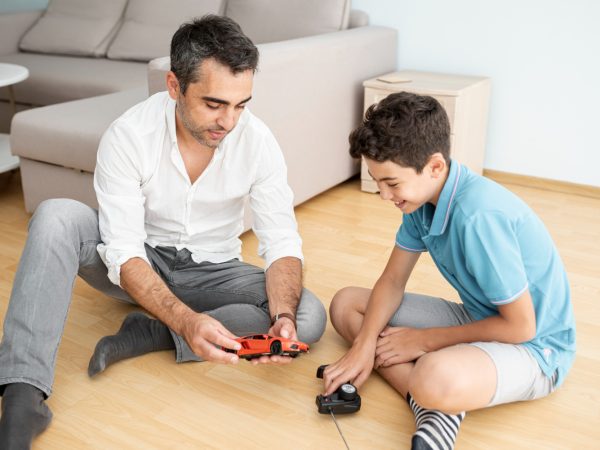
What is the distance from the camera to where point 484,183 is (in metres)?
1.35

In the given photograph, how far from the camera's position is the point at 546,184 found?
2.91m

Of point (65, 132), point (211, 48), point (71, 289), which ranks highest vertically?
point (211, 48)

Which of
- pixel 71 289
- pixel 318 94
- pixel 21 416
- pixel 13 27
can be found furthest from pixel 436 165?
pixel 13 27

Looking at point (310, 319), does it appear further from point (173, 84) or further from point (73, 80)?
point (73, 80)

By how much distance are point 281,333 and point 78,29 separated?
A: 2616 mm

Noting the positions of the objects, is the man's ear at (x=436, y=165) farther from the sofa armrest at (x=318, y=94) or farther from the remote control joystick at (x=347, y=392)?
the sofa armrest at (x=318, y=94)

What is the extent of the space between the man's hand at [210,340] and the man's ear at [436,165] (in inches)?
19.7

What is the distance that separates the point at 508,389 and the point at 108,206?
2.96 ft

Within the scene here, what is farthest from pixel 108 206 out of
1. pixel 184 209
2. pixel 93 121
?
pixel 93 121

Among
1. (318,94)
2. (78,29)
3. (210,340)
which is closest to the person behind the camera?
(210,340)

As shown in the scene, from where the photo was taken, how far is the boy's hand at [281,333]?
4.71 ft

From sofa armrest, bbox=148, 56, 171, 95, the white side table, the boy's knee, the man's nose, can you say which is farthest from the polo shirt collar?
the white side table

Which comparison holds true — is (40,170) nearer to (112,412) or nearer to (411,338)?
(112,412)

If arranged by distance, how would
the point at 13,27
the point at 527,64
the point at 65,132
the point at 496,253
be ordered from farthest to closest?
the point at 13,27 < the point at 527,64 < the point at 65,132 < the point at 496,253
